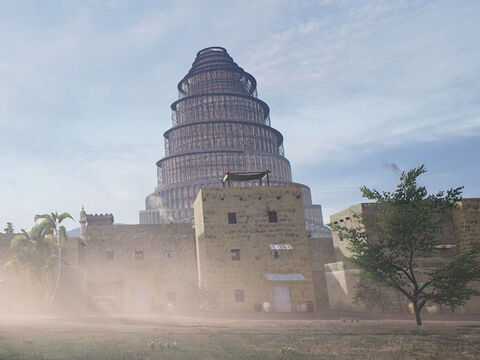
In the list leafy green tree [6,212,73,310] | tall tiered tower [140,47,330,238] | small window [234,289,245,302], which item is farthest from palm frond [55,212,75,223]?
tall tiered tower [140,47,330,238]

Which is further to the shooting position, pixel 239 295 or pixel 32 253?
pixel 239 295

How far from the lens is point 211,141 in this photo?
320 ft

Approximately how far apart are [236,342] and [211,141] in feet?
264

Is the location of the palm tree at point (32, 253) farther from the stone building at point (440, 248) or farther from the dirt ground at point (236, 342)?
the stone building at point (440, 248)

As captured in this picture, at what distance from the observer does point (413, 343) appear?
60.3 ft

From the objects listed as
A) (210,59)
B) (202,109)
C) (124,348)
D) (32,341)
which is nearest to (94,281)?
(32,341)

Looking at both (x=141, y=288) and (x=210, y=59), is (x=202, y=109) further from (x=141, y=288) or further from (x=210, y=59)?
(x=141, y=288)

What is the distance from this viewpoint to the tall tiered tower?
3757 inches

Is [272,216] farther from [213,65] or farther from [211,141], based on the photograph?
[213,65]

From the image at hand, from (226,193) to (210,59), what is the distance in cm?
7319

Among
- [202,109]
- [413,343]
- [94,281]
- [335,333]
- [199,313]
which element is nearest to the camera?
[413,343]

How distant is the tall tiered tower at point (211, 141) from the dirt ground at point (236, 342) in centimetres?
6880

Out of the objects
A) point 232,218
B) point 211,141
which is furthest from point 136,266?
point 211,141

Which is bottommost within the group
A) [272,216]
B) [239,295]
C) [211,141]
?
[239,295]
